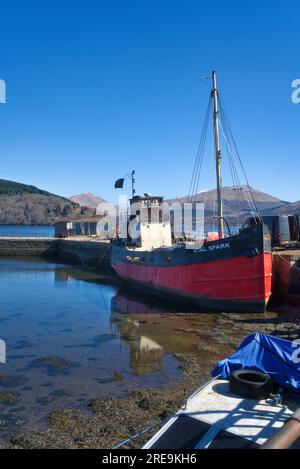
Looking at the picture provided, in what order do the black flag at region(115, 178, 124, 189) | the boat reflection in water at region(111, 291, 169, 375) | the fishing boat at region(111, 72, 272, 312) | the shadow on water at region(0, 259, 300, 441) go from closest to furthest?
the shadow on water at region(0, 259, 300, 441), the boat reflection in water at region(111, 291, 169, 375), the fishing boat at region(111, 72, 272, 312), the black flag at region(115, 178, 124, 189)

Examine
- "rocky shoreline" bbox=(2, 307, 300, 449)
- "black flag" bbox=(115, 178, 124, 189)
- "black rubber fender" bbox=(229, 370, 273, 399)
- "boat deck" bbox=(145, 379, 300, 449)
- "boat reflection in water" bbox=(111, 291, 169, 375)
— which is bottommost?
"boat reflection in water" bbox=(111, 291, 169, 375)

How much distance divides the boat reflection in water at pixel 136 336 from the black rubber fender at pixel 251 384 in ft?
17.5

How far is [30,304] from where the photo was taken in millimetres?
24359

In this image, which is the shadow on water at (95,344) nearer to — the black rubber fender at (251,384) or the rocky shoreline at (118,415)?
the rocky shoreline at (118,415)

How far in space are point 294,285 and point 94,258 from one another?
30274mm

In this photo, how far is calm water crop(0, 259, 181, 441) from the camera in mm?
10219

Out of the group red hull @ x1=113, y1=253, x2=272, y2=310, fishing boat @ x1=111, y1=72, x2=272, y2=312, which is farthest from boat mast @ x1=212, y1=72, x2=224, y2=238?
red hull @ x1=113, y1=253, x2=272, y2=310

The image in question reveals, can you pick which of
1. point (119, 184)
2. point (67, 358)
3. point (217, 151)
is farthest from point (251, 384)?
point (119, 184)

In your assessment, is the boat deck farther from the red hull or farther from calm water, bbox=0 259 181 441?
the red hull

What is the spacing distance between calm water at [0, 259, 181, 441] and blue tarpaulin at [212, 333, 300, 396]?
3.79 metres

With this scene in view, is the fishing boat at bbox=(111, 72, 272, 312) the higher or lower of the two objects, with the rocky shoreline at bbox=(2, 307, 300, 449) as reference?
higher

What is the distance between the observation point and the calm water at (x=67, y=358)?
10.2 m
